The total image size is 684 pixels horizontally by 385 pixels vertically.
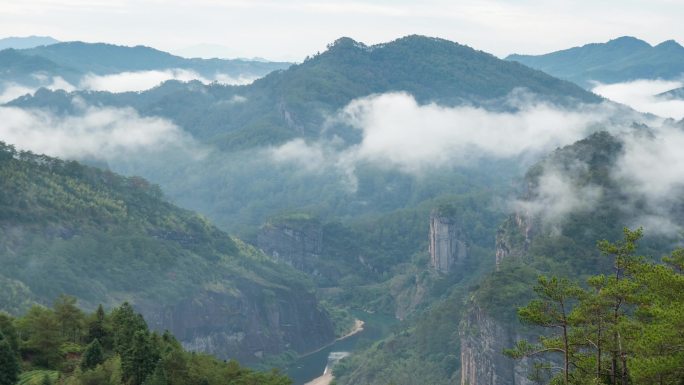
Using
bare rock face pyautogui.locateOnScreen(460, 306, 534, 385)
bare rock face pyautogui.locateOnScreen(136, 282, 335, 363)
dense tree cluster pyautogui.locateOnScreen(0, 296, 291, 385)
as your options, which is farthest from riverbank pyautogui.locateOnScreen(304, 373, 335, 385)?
dense tree cluster pyautogui.locateOnScreen(0, 296, 291, 385)

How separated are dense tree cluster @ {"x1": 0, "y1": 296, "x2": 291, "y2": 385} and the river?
7267 cm

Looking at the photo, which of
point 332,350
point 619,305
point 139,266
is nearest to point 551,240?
point 332,350

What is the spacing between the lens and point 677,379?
4088 cm

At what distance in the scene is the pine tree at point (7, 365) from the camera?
53.9 m

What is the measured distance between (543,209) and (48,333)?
101 metres

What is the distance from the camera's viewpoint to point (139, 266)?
6009 inches

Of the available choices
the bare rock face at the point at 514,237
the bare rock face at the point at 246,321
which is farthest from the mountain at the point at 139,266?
the bare rock face at the point at 514,237

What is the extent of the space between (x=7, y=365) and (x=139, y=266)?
99.2 metres

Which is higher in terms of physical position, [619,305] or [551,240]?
[619,305]

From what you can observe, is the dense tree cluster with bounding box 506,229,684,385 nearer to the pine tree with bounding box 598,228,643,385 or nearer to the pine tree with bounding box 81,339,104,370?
the pine tree with bounding box 598,228,643,385

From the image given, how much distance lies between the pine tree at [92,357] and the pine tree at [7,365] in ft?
15.8

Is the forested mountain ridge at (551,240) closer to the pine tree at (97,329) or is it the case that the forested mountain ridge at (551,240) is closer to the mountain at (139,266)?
the mountain at (139,266)

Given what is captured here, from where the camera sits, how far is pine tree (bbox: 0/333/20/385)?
53.9m

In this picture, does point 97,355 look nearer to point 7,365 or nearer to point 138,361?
point 138,361
